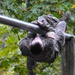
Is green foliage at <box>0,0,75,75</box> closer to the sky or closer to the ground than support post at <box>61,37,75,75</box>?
closer to the ground

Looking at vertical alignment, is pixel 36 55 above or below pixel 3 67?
above

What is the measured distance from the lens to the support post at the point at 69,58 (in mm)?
1254

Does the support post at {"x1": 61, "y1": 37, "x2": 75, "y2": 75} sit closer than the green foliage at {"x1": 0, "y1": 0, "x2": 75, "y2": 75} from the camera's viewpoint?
Yes

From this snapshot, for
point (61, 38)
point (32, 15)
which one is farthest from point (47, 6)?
point (61, 38)

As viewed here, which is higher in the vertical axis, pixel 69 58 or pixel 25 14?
pixel 69 58

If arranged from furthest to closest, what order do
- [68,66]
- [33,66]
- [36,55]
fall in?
[33,66] < [68,66] < [36,55]

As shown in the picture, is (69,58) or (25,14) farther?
(25,14)

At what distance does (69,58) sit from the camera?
127cm

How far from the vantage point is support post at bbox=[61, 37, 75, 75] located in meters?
1.25

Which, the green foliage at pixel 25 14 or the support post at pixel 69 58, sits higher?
the support post at pixel 69 58

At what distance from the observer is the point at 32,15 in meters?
2.08

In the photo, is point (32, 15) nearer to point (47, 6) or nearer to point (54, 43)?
point (47, 6)

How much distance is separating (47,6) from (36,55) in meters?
1.29

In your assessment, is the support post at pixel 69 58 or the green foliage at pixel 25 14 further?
the green foliage at pixel 25 14
